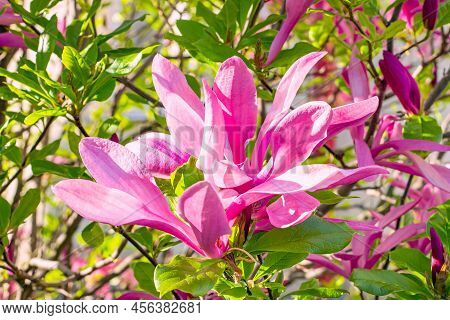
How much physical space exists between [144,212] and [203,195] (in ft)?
0.22

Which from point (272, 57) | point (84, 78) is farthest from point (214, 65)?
point (84, 78)

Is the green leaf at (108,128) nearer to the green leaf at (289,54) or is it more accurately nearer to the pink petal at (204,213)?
the green leaf at (289,54)

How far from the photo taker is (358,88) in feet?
3.26

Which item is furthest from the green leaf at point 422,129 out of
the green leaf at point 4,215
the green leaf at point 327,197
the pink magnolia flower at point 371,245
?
the green leaf at point 4,215

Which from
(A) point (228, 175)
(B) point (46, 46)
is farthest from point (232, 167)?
(B) point (46, 46)

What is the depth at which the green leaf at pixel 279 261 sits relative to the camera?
→ 0.67 meters

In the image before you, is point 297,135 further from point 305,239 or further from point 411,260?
point 411,260

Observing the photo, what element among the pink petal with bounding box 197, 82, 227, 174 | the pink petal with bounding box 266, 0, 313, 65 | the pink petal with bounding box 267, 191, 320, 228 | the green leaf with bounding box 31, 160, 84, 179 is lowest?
the green leaf with bounding box 31, 160, 84, 179

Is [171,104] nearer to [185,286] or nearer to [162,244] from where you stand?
[185,286]

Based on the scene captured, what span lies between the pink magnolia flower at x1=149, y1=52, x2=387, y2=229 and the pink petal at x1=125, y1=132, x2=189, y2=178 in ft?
0.06

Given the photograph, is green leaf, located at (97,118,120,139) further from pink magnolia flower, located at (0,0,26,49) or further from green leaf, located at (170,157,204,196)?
green leaf, located at (170,157,204,196)

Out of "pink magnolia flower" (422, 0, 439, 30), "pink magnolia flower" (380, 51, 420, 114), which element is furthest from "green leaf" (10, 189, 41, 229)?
"pink magnolia flower" (422, 0, 439, 30)

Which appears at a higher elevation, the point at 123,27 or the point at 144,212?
the point at 123,27

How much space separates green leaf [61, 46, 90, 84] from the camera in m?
0.78
